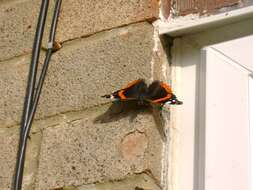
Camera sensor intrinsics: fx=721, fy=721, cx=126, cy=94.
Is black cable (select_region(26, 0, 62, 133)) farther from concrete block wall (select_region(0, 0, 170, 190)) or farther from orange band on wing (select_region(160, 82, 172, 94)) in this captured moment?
orange band on wing (select_region(160, 82, 172, 94))

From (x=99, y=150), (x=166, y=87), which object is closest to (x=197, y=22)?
(x=166, y=87)

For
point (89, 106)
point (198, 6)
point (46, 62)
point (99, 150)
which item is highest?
point (198, 6)

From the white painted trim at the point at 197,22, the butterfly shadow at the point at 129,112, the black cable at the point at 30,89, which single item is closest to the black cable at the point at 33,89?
the black cable at the point at 30,89

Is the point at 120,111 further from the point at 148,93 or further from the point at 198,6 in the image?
the point at 198,6

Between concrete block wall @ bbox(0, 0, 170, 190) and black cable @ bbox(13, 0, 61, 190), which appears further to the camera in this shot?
black cable @ bbox(13, 0, 61, 190)

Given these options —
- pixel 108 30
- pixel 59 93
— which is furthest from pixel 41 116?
pixel 108 30

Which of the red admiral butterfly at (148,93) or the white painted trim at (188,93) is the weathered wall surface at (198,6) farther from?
the red admiral butterfly at (148,93)

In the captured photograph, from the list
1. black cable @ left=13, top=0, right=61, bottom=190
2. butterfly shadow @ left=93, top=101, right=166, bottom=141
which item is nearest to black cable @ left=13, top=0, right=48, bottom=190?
black cable @ left=13, top=0, right=61, bottom=190
